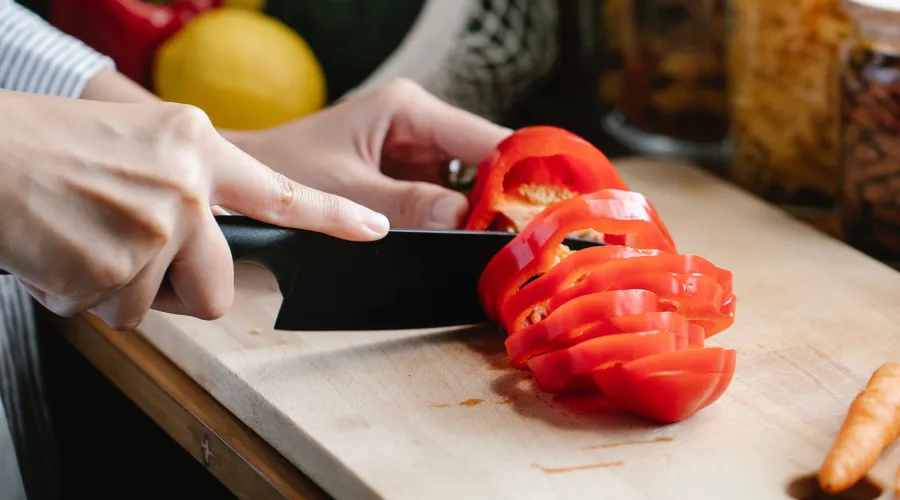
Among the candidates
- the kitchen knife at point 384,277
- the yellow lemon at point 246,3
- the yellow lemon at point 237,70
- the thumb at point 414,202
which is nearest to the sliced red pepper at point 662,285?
the kitchen knife at point 384,277

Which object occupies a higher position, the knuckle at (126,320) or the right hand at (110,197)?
the right hand at (110,197)

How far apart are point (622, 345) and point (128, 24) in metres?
1.02

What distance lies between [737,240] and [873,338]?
28 centimetres

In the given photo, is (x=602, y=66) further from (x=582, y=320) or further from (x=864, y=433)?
(x=864, y=433)

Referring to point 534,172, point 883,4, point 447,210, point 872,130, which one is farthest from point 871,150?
point 447,210

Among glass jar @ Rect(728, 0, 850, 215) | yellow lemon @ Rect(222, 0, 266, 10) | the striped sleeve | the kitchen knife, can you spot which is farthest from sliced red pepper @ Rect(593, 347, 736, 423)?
yellow lemon @ Rect(222, 0, 266, 10)

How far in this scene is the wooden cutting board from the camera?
2.82 ft

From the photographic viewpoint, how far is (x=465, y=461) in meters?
0.88

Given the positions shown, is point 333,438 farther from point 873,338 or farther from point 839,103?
point 839,103

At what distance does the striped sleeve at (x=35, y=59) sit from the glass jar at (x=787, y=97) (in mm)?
908

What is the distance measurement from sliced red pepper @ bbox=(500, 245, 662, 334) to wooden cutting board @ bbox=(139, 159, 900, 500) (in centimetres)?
7

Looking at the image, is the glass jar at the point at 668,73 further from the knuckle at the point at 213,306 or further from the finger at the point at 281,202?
the knuckle at the point at 213,306

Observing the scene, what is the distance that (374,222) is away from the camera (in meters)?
0.95

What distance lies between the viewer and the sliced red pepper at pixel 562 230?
1.03m
